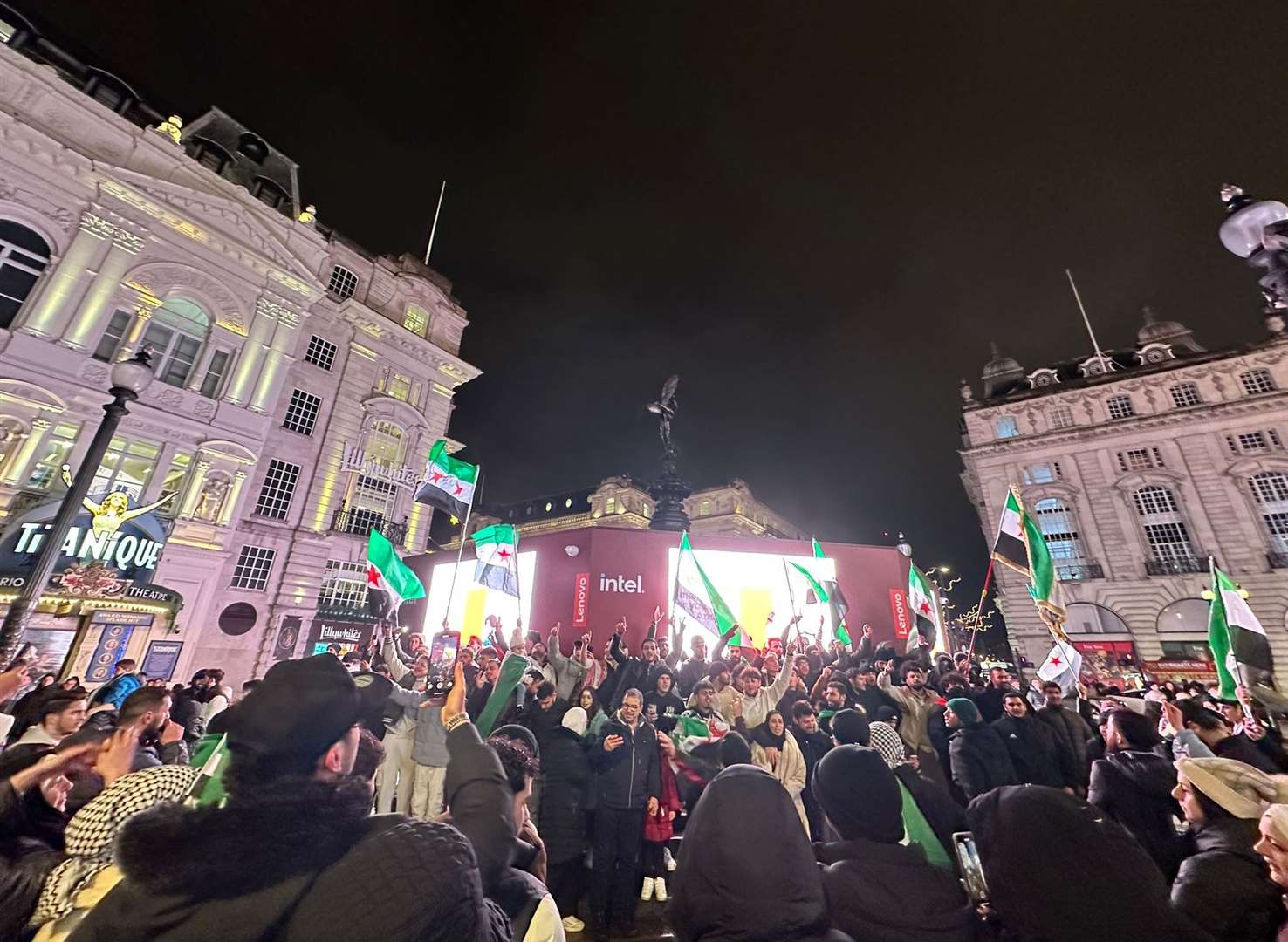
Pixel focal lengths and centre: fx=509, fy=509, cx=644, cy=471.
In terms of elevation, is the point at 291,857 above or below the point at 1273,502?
below

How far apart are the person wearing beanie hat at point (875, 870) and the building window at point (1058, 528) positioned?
37.7 metres

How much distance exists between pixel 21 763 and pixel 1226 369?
50.6m

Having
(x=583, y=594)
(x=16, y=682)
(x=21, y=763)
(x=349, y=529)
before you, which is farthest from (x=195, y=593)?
(x=21, y=763)

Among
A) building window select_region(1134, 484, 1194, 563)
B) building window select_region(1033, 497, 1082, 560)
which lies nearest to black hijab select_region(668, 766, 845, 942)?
building window select_region(1033, 497, 1082, 560)

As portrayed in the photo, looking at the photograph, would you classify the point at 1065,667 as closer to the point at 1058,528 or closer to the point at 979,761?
the point at 979,761

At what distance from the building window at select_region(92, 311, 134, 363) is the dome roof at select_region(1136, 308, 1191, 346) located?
6027 centimetres

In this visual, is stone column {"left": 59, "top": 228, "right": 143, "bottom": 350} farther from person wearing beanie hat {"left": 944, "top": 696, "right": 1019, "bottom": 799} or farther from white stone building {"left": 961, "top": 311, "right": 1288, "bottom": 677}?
white stone building {"left": 961, "top": 311, "right": 1288, "bottom": 677}

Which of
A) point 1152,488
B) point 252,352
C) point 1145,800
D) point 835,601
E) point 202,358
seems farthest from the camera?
point 1152,488

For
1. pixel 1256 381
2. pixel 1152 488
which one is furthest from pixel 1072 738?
pixel 1256 381

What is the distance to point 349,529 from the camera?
2625 centimetres

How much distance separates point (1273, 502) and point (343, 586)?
5101 centimetres

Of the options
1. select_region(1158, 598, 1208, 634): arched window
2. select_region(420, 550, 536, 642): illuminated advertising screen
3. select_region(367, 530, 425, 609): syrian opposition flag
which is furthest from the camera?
select_region(1158, 598, 1208, 634): arched window

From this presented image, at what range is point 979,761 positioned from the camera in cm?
508

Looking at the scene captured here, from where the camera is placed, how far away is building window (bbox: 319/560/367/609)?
24.8 meters
